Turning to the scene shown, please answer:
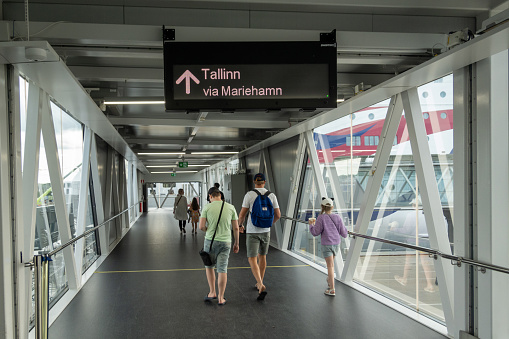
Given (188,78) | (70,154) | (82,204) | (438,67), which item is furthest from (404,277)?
(70,154)

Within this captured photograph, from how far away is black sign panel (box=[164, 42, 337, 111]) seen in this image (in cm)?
361

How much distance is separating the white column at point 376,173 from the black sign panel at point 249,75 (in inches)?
86.4

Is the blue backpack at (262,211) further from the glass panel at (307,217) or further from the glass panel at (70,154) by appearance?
the glass panel at (307,217)

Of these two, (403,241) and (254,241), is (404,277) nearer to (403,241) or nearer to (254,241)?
(403,241)

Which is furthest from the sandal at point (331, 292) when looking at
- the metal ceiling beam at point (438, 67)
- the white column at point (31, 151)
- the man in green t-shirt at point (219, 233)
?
the white column at point (31, 151)

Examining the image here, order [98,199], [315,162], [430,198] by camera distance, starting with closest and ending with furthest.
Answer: [430,198] → [315,162] → [98,199]

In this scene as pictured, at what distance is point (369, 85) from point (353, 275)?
114 inches

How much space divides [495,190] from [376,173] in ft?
7.09

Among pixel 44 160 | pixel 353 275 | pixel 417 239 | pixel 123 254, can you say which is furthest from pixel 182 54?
pixel 123 254

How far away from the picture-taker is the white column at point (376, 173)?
5.70m

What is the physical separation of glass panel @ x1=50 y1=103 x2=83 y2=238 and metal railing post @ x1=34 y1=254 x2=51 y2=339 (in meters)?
3.07

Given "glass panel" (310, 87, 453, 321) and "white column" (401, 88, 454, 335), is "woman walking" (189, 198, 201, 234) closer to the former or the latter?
"glass panel" (310, 87, 453, 321)

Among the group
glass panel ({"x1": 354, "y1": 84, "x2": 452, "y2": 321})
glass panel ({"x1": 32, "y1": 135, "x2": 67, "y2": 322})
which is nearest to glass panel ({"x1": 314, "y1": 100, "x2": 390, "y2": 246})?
glass panel ({"x1": 354, "y1": 84, "x2": 452, "y2": 321})

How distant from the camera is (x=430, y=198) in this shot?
4.79m
